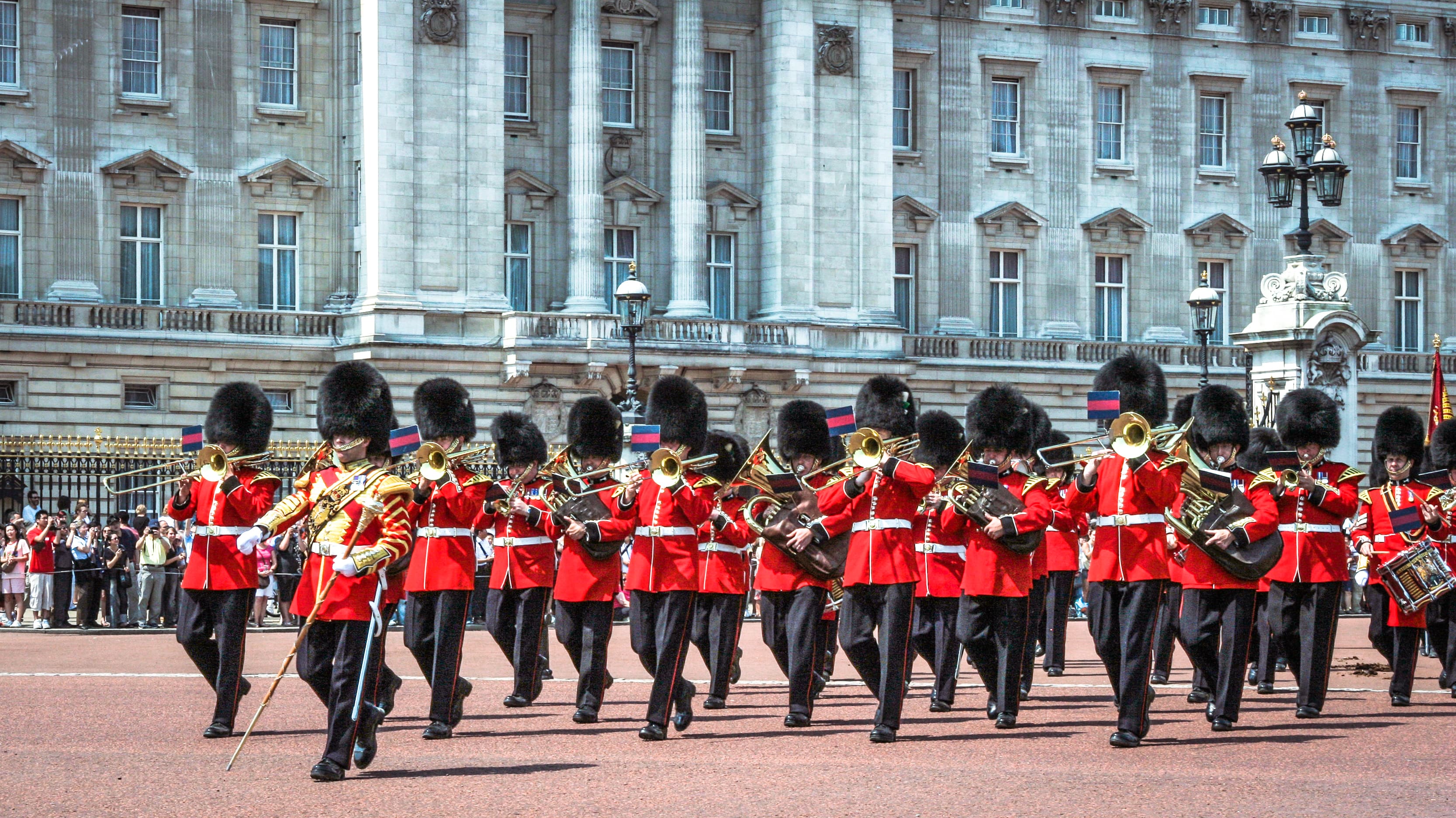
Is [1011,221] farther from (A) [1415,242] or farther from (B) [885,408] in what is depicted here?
(B) [885,408]

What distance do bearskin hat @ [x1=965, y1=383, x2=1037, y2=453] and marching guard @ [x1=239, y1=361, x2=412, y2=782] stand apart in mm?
3595

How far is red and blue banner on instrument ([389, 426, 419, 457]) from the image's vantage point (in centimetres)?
1060

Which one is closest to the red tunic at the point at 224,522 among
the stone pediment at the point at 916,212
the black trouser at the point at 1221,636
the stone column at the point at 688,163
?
the black trouser at the point at 1221,636

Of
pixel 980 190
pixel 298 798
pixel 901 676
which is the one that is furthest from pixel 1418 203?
pixel 298 798

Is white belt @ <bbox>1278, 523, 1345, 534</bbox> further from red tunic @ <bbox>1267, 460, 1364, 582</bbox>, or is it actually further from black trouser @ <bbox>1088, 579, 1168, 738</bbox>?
black trouser @ <bbox>1088, 579, 1168, 738</bbox>

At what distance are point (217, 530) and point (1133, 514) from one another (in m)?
4.71

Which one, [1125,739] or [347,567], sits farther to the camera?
[1125,739]

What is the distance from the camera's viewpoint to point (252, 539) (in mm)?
11062

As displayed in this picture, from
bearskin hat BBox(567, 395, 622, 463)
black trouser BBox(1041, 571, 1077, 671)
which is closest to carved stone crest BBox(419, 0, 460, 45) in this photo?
black trouser BBox(1041, 571, 1077, 671)

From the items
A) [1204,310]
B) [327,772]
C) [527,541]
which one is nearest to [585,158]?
[1204,310]

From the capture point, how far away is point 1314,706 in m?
12.7

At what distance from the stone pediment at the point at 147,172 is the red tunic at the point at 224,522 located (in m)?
23.8

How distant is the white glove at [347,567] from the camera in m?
9.88

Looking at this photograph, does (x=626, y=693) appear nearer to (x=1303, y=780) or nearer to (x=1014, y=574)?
(x=1014, y=574)
